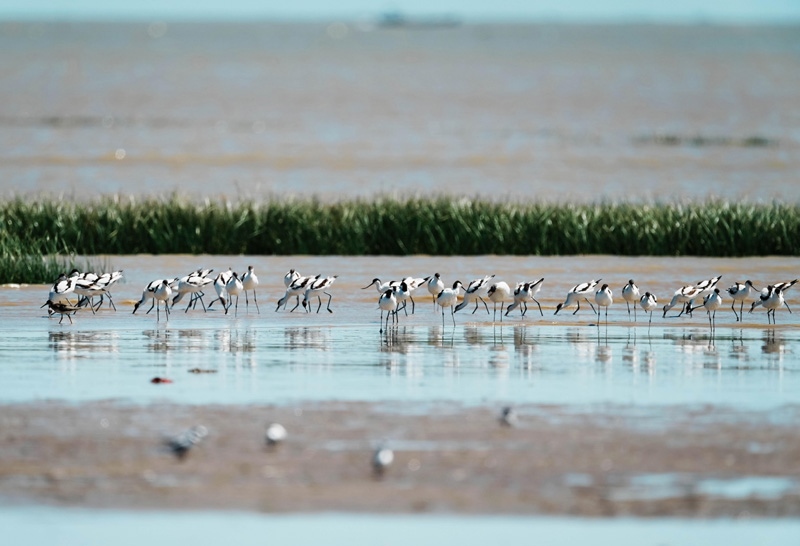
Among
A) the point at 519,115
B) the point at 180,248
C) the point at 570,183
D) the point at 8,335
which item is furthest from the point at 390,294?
the point at 519,115

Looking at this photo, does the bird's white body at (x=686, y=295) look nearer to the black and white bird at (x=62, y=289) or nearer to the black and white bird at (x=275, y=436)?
the black and white bird at (x=62, y=289)

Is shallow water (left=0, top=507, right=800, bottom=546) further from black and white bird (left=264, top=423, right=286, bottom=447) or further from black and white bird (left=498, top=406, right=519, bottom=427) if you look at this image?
black and white bird (left=498, top=406, right=519, bottom=427)

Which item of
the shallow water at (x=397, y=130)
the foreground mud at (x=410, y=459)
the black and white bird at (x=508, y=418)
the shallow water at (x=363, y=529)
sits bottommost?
the shallow water at (x=363, y=529)

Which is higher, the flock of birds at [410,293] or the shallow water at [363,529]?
the flock of birds at [410,293]

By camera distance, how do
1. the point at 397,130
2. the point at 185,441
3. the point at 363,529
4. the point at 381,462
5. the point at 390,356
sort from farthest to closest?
the point at 397,130 < the point at 390,356 < the point at 185,441 < the point at 381,462 < the point at 363,529

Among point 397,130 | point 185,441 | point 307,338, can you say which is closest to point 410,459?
point 185,441

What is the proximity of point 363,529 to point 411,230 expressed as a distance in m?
18.8

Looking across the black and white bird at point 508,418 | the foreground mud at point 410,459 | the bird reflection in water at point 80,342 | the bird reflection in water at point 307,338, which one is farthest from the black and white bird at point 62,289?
the black and white bird at point 508,418

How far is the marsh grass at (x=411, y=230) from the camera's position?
2669 cm

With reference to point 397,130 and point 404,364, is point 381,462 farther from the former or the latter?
point 397,130

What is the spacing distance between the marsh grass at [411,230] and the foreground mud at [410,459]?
15.2 m

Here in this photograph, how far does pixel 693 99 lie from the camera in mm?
122062

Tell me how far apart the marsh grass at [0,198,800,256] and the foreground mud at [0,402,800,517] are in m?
15.2

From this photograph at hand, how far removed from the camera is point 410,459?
32.4ft
